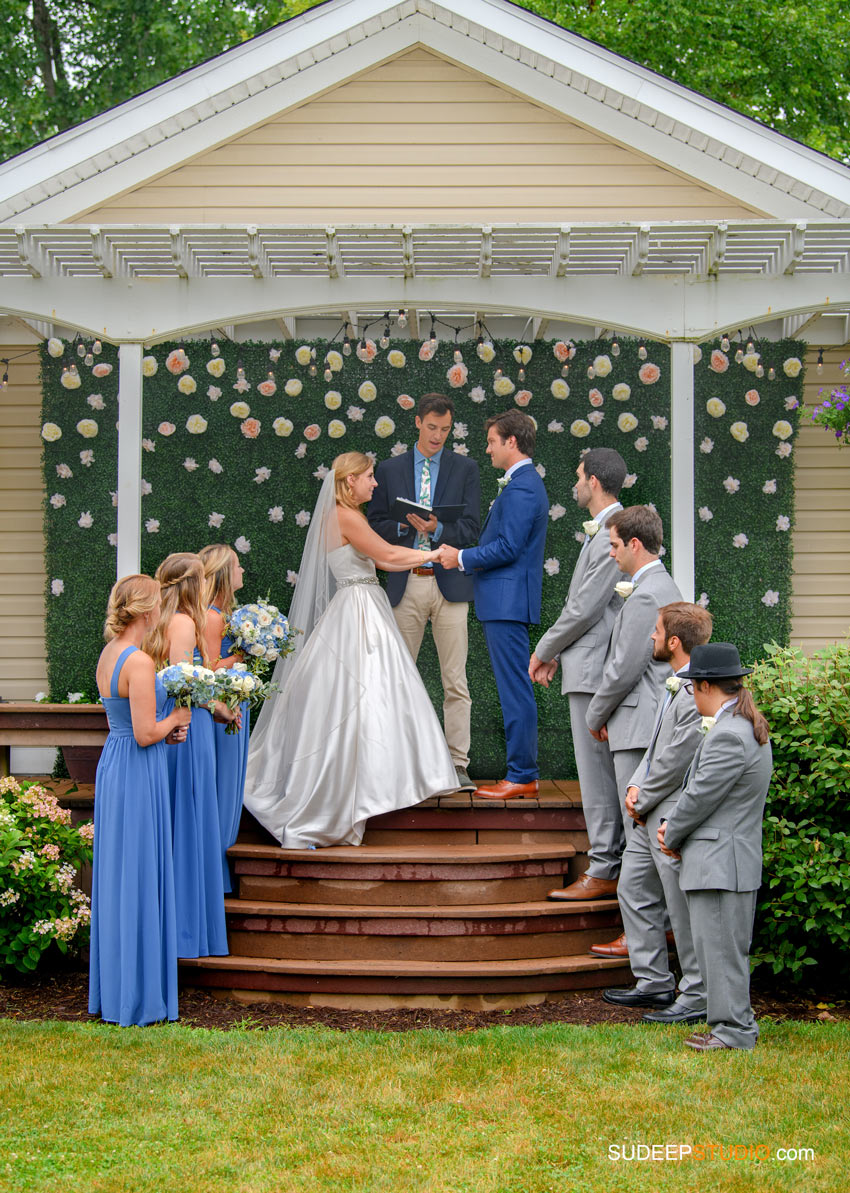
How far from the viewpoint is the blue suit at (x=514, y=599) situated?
6879mm

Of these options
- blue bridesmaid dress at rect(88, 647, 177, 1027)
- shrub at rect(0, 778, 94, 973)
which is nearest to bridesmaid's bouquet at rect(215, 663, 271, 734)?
blue bridesmaid dress at rect(88, 647, 177, 1027)

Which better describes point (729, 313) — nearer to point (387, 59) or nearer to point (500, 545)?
point (500, 545)

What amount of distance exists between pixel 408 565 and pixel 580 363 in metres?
2.81

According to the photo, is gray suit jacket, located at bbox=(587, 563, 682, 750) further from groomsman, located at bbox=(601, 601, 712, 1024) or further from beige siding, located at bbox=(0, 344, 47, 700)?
beige siding, located at bbox=(0, 344, 47, 700)

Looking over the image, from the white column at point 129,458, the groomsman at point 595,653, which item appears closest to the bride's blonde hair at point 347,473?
the white column at point 129,458

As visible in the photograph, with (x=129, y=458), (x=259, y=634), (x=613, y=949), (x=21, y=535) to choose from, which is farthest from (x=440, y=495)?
(x=21, y=535)

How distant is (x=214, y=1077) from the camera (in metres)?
4.62

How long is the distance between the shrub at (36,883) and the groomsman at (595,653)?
254 cm

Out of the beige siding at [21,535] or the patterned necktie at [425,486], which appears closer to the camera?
the patterned necktie at [425,486]

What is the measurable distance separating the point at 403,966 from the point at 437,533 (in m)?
3.02

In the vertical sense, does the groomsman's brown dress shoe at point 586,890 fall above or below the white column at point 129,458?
below

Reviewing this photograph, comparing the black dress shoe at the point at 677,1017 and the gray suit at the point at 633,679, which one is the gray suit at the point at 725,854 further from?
the gray suit at the point at 633,679

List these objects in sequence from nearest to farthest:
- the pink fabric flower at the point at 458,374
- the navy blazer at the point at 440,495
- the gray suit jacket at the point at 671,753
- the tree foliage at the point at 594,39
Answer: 1. the gray suit jacket at the point at 671,753
2. the navy blazer at the point at 440,495
3. the pink fabric flower at the point at 458,374
4. the tree foliage at the point at 594,39

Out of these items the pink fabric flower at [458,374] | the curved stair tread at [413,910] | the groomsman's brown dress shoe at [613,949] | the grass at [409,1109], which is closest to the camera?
the grass at [409,1109]
